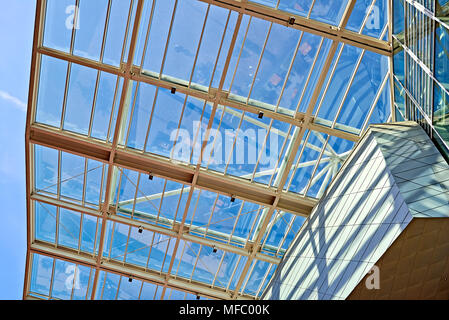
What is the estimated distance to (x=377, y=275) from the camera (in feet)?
40.6

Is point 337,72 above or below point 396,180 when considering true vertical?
above

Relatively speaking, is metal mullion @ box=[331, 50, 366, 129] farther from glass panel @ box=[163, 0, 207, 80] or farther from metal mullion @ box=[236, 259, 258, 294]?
metal mullion @ box=[236, 259, 258, 294]

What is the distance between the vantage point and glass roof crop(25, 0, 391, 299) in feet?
64.2

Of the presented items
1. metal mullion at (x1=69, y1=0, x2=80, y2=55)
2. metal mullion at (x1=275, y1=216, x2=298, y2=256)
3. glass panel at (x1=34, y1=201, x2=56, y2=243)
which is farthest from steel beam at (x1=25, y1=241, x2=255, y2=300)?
metal mullion at (x1=69, y1=0, x2=80, y2=55)

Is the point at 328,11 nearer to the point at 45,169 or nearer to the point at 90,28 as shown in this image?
the point at 90,28

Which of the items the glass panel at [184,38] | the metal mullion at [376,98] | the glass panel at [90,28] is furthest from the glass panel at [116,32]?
the metal mullion at [376,98]

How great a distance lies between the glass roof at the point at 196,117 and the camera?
771 inches

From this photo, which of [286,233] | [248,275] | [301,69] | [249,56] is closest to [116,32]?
[249,56]

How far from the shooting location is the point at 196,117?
2214 cm

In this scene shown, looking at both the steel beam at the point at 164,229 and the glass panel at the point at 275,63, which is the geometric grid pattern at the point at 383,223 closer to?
the glass panel at the point at 275,63

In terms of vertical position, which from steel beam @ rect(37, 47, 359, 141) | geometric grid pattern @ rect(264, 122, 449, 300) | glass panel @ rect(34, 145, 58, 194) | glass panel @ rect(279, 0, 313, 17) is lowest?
geometric grid pattern @ rect(264, 122, 449, 300)
